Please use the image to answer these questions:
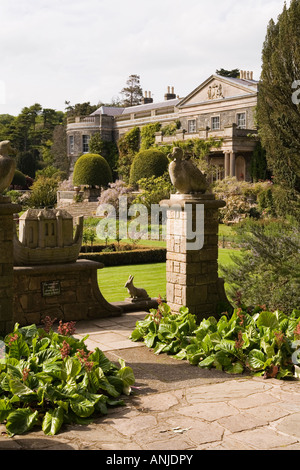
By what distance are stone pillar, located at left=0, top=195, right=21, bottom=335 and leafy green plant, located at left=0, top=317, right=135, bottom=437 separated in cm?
41

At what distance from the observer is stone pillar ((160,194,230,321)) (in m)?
7.75

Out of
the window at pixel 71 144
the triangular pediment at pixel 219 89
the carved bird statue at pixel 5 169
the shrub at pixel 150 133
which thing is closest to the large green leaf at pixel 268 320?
the carved bird statue at pixel 5 169

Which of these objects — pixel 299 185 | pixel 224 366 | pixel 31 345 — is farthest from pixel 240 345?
pixel 299 185

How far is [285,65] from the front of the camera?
10094mm

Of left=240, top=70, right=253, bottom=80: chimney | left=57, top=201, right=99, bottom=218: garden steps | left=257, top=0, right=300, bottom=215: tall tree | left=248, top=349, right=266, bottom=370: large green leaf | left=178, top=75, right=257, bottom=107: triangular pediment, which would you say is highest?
left=240, top=70, right=253, bottom=80: chimney

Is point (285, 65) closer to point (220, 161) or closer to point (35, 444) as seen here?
point (35, 444)

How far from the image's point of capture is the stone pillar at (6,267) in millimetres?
6211

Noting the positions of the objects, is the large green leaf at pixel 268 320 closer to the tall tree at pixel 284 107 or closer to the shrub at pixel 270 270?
the shrub at pixel 270 270

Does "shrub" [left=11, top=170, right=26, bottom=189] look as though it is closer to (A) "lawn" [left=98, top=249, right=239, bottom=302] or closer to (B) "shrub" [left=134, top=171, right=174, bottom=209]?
(B) "shrub" [left=134, top=171, right=174, bottom=209]

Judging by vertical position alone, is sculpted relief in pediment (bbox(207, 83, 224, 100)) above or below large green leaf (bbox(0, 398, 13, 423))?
above

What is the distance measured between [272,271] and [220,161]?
28198 millimetres

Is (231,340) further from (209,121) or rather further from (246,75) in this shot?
(246,75)

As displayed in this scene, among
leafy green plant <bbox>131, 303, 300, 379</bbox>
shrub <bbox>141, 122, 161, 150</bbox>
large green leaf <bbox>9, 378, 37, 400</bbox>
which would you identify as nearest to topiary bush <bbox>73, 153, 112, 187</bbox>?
shrub <bbox>141, 122, 161, 150</bbox>

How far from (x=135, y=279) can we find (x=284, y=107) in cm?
567
